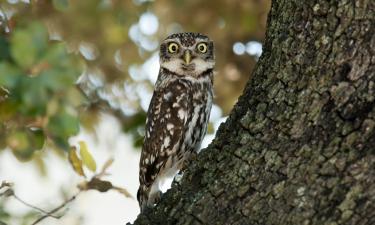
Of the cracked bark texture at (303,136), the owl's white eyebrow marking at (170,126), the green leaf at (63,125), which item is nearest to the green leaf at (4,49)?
the green leaf at (63,125)

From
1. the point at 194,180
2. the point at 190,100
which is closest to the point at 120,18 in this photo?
the point at 190,100

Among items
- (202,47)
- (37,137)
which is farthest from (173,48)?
(37,137)

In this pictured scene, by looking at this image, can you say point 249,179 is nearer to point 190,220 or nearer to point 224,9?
point 190,220

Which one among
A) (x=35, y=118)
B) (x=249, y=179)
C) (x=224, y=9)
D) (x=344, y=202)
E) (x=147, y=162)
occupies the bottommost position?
(x=344, y=202)

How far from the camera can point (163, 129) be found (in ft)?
13.7

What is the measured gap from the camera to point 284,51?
2436mm

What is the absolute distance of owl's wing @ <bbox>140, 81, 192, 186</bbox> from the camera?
13.6 feet

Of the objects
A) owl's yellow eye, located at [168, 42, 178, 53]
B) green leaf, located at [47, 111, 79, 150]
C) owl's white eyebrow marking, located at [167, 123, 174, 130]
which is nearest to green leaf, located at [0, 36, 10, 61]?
green leaf, located at [47, 111, 79, 150]

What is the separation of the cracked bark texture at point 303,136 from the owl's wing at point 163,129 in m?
1.62

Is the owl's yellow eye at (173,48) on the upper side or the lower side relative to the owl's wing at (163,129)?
upper

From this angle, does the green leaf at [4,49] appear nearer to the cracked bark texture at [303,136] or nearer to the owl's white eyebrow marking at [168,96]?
the cracked bark texture at [303,136]

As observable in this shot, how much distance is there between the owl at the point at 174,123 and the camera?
13.6 ft

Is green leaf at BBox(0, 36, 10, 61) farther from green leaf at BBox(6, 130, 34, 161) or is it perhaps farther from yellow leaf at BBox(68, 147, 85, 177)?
yellow leaf at BBox(68, 147, 85, 177)

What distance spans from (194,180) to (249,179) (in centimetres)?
25
